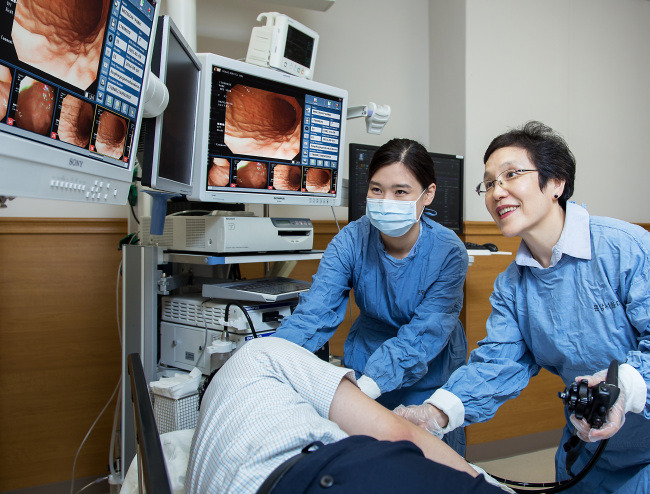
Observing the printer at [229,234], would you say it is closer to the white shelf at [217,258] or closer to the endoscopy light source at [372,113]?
the white shelf at [217,258]

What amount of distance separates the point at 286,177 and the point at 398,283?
599mm

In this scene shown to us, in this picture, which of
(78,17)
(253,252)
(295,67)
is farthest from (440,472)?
(295,67)

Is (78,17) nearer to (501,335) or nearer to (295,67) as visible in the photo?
(501,335)

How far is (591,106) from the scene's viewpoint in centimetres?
309

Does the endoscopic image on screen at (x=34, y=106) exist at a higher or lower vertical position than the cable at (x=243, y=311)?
higher

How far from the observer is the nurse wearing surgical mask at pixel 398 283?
1.49 metres

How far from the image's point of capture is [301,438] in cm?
82

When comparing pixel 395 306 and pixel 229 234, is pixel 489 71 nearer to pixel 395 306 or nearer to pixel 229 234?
pixel 395 306

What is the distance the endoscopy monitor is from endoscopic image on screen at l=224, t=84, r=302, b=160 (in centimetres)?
13

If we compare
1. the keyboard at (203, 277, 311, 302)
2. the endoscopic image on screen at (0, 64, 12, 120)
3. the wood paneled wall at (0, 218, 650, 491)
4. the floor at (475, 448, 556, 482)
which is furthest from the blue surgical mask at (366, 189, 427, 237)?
the floor at (475, 448, 556, 482)

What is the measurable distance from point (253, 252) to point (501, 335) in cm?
91

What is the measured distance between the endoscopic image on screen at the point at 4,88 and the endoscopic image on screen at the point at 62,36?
4 centimetres

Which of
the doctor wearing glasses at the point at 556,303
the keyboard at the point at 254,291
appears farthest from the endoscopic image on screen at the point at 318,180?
the doctor wearing glasses at the point at 556,303

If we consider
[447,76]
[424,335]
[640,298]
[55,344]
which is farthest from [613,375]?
[447,76]
